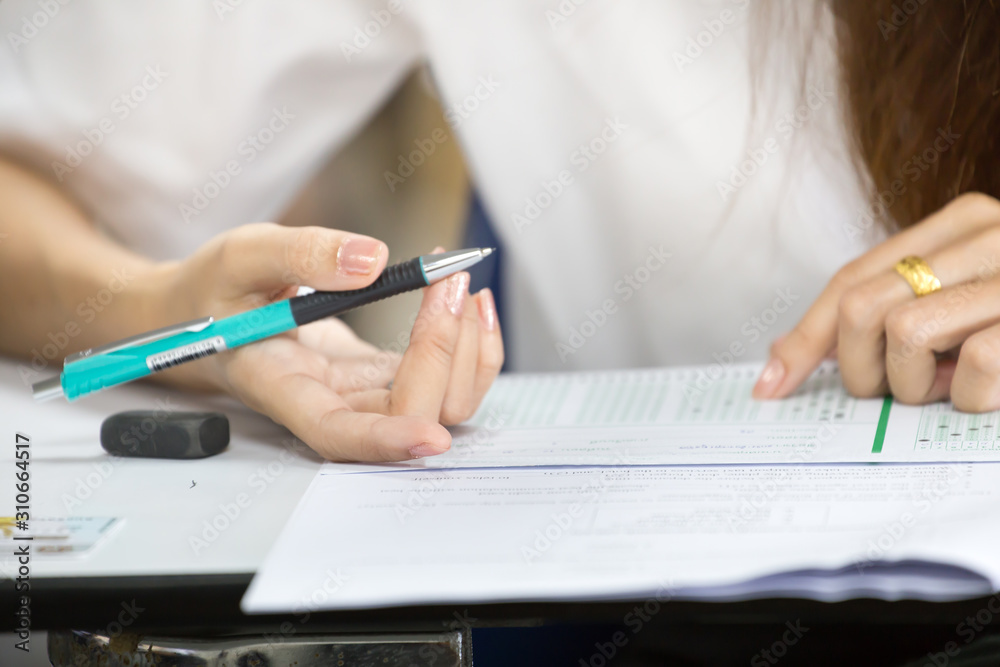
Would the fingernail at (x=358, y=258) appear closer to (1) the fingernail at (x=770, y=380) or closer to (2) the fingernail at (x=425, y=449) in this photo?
(2) the fingernail at (x=425, y=449)

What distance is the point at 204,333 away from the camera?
54 cm

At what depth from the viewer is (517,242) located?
101 centimetres

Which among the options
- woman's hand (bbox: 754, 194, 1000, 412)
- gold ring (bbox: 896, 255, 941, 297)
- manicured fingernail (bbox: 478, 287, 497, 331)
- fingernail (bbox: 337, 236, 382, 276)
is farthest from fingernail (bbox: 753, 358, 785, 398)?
fingernail (bbox: 337, 236, 382, 276)

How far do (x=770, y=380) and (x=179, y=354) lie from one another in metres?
0.43

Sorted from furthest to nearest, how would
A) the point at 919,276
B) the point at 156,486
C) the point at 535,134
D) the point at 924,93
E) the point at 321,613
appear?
1. the point at 535,134
2. the point at 924,93
3. the point at 919,276
4. the point at 156,486
5. the point at 321,613

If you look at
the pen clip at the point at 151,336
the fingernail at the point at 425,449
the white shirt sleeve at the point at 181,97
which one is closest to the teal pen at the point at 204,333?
the pen clip at the point at 151,336

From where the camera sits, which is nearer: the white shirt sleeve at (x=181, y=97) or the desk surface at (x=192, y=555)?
the desk surface at (x=192, y=555)

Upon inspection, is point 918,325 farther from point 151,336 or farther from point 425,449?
point 151,336

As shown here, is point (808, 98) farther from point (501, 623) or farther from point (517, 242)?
point (501, 623)

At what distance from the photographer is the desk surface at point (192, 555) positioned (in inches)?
12.8

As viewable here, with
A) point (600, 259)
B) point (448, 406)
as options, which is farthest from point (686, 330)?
point (448, 406)

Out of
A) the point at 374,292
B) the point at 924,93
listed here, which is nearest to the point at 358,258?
the point at 374,292

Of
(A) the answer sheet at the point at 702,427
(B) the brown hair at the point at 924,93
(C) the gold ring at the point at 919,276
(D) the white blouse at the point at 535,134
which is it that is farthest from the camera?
(D) the white blouse at the point at 535,134

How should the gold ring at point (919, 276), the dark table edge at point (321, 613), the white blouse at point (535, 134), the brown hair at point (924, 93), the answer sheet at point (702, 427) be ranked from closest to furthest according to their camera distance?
Answer: the dark table edge at point (321, 613), the answer sheet at point (702, 427), the gold ring at point (919, 276), the brown hair at point (924, 93), the white blouse at point (535, 134)
